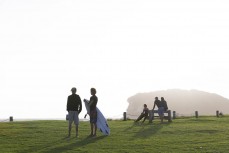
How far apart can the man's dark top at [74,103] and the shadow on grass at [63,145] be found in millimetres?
1623

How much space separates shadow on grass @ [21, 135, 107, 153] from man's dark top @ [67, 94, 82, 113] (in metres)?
1.62

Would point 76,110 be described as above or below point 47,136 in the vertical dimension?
A: above

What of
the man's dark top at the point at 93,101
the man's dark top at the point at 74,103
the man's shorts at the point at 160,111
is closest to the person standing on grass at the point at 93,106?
the man's dark top at the point at 93,101

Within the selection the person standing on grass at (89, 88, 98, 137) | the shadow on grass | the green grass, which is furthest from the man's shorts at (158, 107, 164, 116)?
the shadow on grass

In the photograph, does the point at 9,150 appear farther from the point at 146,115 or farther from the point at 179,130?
the point at 146,115

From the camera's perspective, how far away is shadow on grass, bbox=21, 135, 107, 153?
50.6 feet

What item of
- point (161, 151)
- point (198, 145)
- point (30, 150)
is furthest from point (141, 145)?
point (30, 150)

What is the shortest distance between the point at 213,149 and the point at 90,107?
6873mm

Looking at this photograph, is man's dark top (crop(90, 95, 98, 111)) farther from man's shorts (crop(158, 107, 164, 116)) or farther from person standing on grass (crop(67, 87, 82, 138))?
man's shorts (crop(158, 107, 164, 116))

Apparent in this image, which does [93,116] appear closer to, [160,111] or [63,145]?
[63,145]

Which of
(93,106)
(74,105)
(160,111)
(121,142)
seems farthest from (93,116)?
(160,111)

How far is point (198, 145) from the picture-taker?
55.2 feet

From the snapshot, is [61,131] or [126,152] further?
[61,131]

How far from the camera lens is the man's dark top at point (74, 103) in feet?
61.3
